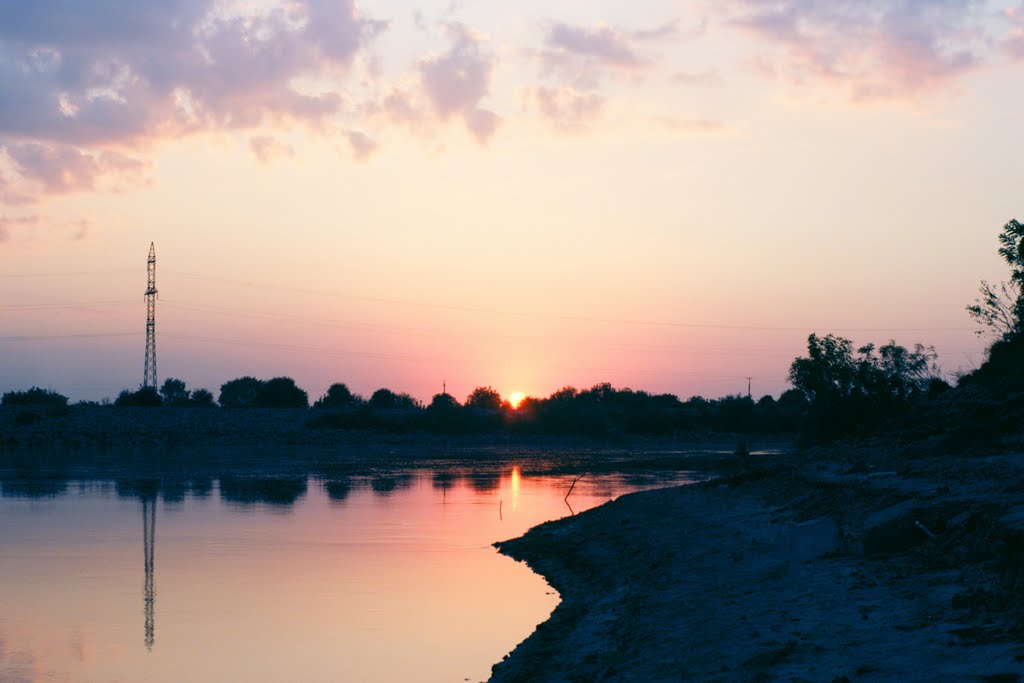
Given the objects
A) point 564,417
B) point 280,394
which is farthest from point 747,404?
point 280,394

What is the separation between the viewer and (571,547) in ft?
111

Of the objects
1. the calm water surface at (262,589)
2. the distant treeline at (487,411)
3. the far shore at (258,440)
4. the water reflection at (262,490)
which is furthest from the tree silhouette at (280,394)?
the calm water surface at (262,589)

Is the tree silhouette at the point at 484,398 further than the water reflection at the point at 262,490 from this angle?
Yes

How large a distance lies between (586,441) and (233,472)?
65.5m

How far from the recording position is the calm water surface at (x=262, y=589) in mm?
20969

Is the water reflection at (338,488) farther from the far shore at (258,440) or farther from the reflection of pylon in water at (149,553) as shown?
the far shore at (258,440)

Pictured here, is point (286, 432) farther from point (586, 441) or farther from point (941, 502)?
point (941, 502)

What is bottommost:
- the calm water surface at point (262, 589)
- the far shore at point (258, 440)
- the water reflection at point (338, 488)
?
the calm water surface at point (262, 589)

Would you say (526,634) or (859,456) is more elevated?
(859,456)

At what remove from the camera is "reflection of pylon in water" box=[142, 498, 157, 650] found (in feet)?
77.1

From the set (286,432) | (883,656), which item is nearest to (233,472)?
(286,432)

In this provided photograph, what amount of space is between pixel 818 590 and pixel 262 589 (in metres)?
15.8

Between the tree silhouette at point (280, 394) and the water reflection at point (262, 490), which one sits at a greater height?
the tree silhouette at point (280, 394)

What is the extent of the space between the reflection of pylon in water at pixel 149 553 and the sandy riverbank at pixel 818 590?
27.9 feet
